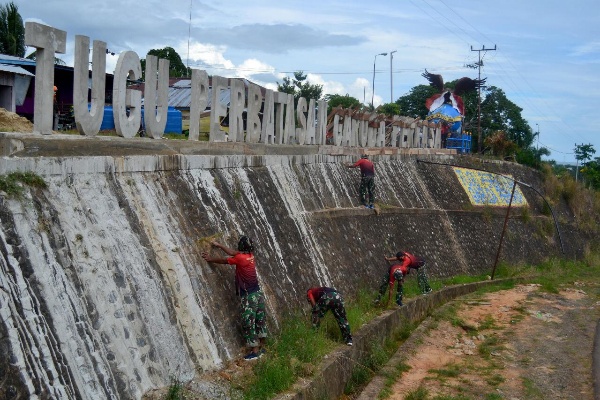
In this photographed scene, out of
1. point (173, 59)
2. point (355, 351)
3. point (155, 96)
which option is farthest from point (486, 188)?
point (173, 59)

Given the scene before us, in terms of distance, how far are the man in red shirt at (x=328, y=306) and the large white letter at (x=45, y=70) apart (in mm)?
4234

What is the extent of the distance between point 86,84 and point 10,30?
21.8 meters

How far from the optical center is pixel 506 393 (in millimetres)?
9688

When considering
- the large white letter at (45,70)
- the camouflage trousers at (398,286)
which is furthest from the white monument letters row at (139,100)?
the camouflage trousers at (398,286)

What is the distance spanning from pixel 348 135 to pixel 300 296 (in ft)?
30.1

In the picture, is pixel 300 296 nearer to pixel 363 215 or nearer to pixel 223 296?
pixel 223 296

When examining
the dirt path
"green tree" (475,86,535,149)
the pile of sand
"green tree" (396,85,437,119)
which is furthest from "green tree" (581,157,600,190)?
the pile of sand

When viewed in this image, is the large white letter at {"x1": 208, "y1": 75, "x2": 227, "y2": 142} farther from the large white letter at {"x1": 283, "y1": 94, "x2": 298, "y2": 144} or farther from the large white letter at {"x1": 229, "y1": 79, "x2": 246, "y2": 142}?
the large white letter at {"x1": 283, "y1": 94, "x2": 298, "y2": 144}

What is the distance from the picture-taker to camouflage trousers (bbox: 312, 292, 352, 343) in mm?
9359

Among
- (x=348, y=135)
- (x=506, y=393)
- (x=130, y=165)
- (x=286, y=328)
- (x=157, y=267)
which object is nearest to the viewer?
(x=157, y=267)

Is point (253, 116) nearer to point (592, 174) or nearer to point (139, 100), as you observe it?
point (139, 100)

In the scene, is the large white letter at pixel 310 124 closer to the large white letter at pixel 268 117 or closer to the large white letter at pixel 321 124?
the large white letter at pixel 321 124

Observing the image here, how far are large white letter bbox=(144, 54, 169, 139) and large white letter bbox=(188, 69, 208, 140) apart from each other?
35.9 inches

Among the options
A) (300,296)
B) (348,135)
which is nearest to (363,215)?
(348,135)
